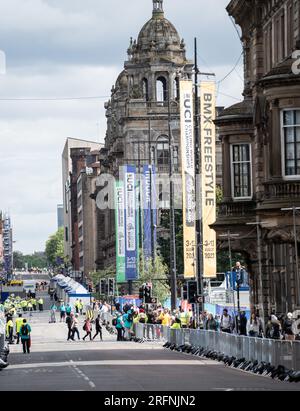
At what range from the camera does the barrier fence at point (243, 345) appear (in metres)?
37.3

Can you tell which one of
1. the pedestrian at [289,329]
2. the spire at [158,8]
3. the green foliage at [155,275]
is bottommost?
the pedestrian at [289,329]

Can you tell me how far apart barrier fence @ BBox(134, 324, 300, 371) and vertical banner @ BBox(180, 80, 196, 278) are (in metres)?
3.17

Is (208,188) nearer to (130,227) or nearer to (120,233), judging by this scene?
(130,227)

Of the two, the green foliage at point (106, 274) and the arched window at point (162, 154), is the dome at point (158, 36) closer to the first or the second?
the arched window at point (162, 154)

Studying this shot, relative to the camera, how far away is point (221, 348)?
49.7 meters

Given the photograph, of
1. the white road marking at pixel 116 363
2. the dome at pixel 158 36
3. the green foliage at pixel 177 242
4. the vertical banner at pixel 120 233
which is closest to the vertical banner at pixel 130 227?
the vertical banner at pixel 120 233

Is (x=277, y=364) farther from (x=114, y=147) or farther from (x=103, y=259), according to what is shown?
(x=103, y=259)

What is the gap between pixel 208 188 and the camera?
211 feet

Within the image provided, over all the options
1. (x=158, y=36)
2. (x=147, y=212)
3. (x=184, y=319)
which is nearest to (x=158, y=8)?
(x=158, y=36)

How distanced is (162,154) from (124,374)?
4514 inches
